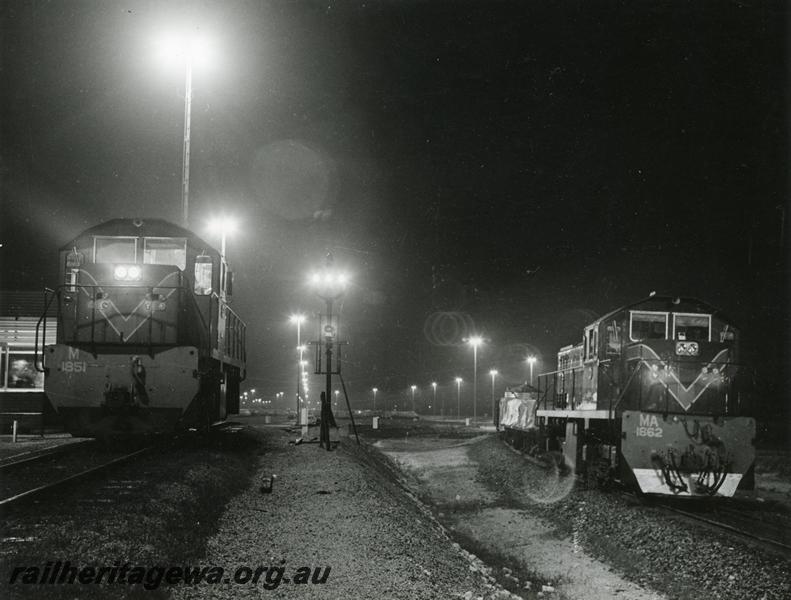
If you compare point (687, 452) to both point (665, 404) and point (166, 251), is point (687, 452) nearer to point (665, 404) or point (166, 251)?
point (665, 404)

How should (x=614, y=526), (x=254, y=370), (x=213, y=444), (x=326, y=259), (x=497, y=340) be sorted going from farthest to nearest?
(x=254, y=370) → (x=497, y=340) → (x=326, y=259) → (x=213, y=444) → (x=614, y=526)

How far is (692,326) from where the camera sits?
1320cm

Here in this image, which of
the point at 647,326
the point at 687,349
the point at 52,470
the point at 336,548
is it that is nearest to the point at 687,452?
the point at 687,349

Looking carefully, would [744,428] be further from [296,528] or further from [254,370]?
[254,370]

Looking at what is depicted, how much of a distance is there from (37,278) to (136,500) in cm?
2950

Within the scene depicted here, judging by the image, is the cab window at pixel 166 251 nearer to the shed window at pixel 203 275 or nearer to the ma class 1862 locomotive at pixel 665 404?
the shed window at pixel 203 275

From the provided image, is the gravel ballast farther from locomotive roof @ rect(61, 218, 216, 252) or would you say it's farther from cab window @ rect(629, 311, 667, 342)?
locomotive roof @ rect(61, 218, 216, 252)

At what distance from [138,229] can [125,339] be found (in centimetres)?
280

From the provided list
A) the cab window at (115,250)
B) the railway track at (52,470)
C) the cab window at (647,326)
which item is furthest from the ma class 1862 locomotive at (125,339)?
the cab window at (647,326)

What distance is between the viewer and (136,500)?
774cm

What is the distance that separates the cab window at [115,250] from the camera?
1408 cm

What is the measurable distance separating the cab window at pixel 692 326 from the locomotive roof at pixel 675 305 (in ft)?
0.46

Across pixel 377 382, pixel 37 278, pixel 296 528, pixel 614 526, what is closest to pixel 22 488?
pixel 296 528

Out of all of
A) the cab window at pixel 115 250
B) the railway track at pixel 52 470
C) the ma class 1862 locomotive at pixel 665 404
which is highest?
the cab window at pixel 115 250
